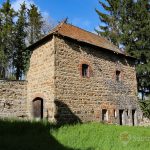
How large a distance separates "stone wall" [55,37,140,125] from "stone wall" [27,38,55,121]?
44 cm

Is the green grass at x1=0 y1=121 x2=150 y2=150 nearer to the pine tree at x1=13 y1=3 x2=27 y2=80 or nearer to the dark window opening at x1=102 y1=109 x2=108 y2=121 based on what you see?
the dark window opening at x1=102 y1=109 x2=108 y2=121

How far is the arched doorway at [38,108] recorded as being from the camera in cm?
1888

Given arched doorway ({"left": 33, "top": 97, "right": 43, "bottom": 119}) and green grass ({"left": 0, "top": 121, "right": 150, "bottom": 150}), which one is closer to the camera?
green grass ({"left": 0, "top": 121, "right": 150, "bottom": 150})

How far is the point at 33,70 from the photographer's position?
20.2 meters

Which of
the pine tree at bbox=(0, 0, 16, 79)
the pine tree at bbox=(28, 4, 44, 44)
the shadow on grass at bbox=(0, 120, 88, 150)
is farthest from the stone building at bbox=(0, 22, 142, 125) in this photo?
the pine tree at bbox=(28, 4, 44, 44)

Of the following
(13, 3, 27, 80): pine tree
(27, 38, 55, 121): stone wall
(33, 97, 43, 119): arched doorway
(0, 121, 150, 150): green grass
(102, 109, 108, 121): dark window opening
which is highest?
(13, 3, 27, 80): pine tree

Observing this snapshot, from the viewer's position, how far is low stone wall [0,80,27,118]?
19203 millimetres

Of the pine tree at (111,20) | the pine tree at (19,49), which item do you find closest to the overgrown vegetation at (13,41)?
the pine tree at (19,49)

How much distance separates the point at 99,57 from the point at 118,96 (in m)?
3.49

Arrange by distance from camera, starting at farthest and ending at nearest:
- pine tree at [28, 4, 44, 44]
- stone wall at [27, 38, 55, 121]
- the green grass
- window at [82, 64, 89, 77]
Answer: pine tree at [28, 4, 44, 44], window at [82, 64, 89, 77], stone wall at [27, 38, 55, 121], the green grass

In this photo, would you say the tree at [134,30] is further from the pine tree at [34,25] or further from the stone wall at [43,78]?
the stone wall at [43,78]

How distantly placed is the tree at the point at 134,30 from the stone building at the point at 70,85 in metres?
7.49

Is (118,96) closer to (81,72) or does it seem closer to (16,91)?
(81,72)

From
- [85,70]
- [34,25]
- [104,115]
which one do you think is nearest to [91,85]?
[85,70]
